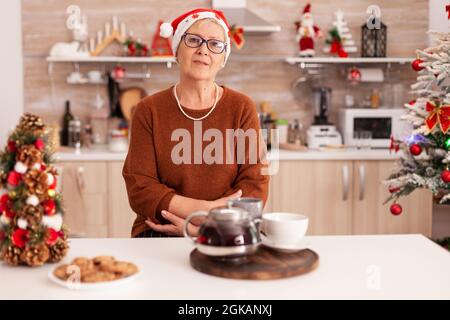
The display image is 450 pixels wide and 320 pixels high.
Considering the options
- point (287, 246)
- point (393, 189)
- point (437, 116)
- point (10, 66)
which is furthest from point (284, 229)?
point (10, 66)

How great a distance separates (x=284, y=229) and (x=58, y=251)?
0.57 meters

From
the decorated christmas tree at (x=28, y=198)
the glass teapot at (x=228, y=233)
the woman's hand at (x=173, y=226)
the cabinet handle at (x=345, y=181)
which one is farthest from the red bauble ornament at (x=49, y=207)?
the cabinet handle at (x=345, y=181)

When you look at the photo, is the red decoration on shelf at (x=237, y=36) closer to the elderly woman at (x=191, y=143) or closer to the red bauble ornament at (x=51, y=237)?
the elderly woman at (x=191, y=143)

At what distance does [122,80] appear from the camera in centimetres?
455

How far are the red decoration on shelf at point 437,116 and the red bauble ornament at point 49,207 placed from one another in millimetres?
2365

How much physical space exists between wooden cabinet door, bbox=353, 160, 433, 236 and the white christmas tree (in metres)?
0.94

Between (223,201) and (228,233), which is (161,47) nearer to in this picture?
(223,201)

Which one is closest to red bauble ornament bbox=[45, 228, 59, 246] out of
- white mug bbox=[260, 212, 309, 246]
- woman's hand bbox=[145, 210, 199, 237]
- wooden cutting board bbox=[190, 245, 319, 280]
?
wooden cutting board bbox=[190, 245, 319, 280]

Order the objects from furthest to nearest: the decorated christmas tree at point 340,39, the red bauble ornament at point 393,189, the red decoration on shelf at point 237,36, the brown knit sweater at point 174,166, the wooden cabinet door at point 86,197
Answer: the decorated christmas tree at point 340,39 → the red decoration on shelf at point 237,36 → the wooden cabinet door at point 86,197 → the red bauble ornament at point 393,189 → the brown knit sweater at point 174,166

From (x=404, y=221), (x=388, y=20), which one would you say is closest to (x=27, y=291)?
(x=404, y=221)

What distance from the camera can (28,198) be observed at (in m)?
1.49

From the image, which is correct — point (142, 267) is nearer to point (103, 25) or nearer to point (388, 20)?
point (103, 25)

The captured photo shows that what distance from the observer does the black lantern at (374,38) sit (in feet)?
14.6

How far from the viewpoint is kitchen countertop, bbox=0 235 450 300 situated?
1372 mm
